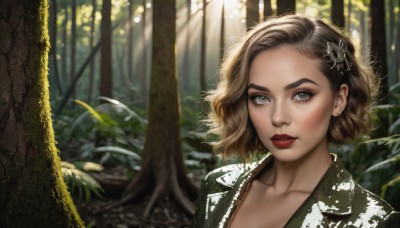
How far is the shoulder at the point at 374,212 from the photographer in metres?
2.16

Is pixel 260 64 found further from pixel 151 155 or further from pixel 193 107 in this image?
pixel 193 107

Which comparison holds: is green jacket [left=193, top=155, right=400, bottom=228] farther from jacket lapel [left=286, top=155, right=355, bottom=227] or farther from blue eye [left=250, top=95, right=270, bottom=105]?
blue eye [left=250, top=95, right=270, bottom=105]

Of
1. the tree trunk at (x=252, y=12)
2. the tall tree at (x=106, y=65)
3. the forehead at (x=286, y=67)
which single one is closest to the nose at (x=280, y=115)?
the forehead at (x=286, y=67)

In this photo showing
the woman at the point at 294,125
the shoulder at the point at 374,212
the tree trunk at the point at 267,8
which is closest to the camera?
the shoulder at the point at 374,212

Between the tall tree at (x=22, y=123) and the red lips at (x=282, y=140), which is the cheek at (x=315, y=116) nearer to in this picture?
the red lips at (x=282, y=140)

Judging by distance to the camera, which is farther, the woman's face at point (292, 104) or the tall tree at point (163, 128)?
the tall tree at point (163, 128)

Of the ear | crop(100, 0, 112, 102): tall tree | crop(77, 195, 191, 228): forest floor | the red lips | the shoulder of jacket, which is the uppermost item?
crop(100, 0, 112, 102): tall tree

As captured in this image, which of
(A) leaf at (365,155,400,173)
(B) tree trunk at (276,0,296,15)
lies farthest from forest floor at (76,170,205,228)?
(A) leaf at (365,155,400,173)

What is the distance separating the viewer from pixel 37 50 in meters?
3.48

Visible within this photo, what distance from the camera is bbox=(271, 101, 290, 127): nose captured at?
2.35 meters

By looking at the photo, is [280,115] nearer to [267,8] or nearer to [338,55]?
[338,55]

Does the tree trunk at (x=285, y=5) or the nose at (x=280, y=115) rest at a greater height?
the tree trunk at (x=285, y=5)

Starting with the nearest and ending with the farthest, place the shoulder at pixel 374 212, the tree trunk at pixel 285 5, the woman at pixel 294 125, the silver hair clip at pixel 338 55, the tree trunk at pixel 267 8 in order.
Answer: the shoulder at pixel 374 212, the woman at pixel 294 125, the silver hair clip at pixel 338 55, the tree trunk at pixel 285 5, the tree trunk at pixel 267 8

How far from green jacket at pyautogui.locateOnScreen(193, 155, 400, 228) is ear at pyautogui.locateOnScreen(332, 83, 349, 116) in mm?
218
